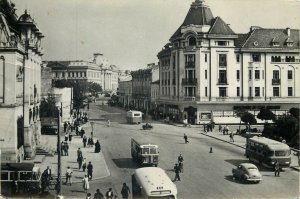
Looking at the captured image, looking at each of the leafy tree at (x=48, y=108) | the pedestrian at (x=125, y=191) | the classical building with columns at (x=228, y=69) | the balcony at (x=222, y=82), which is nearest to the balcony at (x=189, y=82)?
the classical building with columns at (x=228, y=69)

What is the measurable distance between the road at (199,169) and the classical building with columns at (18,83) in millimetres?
6604

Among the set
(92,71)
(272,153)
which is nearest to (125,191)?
(272,153)

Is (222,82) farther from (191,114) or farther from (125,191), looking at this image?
(125,191)

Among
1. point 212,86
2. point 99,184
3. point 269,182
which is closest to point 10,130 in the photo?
point 99,184

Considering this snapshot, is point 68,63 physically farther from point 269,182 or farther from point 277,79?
point 269,182

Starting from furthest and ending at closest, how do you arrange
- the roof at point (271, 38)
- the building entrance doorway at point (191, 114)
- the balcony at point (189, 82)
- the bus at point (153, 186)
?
the roof at point (271, 38)
the balcony at point (189, 82)
the building entrance doorway at point (191, 114)
the bus at point (153, 186)

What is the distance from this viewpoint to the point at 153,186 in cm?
1839

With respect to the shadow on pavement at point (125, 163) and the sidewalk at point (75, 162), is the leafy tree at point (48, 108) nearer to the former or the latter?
the sidewalk at point (75, 162)

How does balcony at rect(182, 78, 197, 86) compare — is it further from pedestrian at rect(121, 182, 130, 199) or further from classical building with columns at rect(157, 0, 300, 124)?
pedestrian at rect(121, 182, 130, 199)

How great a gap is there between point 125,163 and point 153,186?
13918mm

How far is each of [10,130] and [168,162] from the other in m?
12.7

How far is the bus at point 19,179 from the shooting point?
73.2 feet

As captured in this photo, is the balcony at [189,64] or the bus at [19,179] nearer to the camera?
the bus at [19,179]

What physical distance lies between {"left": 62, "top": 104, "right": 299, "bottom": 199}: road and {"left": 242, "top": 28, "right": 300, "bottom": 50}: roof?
23922 mm
